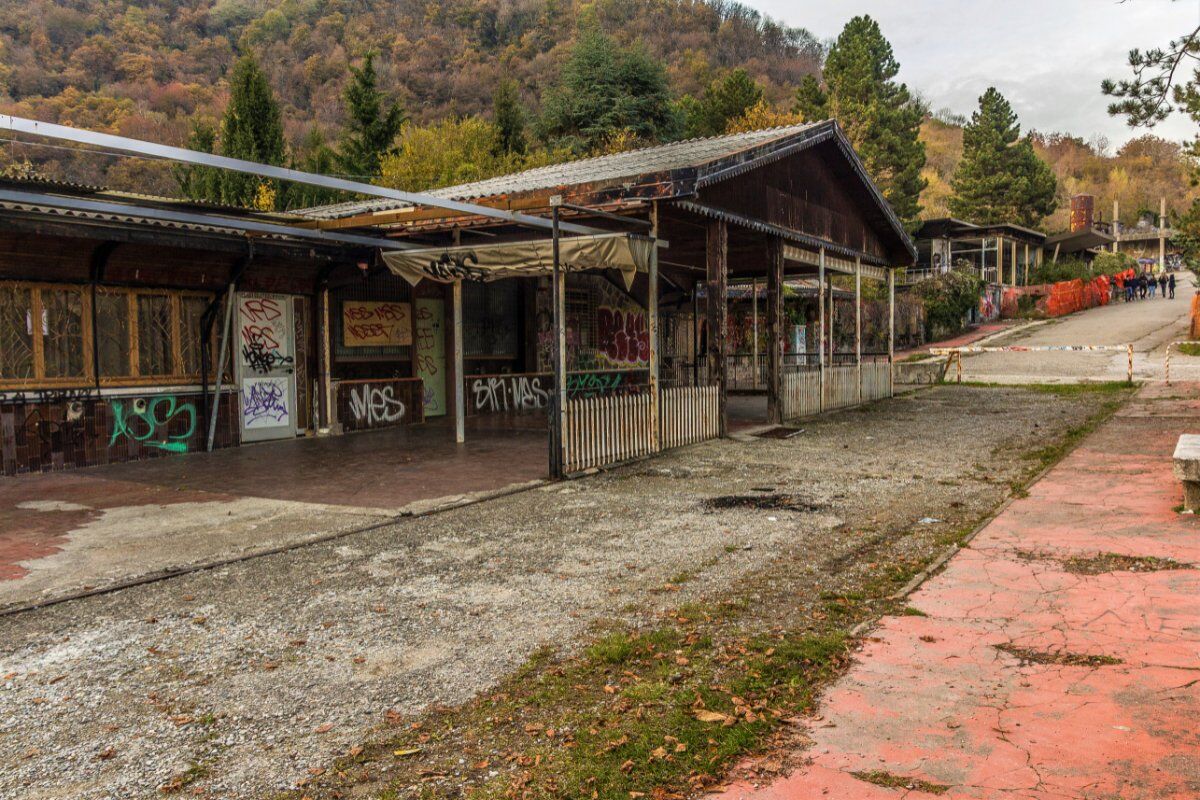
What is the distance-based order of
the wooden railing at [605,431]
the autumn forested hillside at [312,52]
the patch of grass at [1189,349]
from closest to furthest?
the wooden railing at [605,431], the patch of grass at [1189,349], the autumn forested hillside at [312,52]

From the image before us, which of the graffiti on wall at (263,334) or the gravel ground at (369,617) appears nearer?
the gravel ground at (369,617)

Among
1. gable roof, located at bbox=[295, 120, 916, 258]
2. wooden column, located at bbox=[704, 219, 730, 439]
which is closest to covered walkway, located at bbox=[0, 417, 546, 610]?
wooden column, located at bbox=[704, 219, 730, 439]

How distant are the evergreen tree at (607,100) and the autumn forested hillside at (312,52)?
20.5 feet

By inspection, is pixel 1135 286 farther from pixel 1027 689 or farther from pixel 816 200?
pixel 1027 689

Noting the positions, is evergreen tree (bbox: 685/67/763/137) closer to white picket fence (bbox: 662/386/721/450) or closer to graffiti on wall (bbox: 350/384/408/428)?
graffiti on wall (bbox: 350/384/408/428)

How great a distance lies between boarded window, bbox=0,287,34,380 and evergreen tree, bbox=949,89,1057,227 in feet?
177

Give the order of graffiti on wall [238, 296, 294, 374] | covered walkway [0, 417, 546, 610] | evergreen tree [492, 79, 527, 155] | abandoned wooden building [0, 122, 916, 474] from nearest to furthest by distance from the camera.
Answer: covered walkway [0, 417, 546, 610]
abandoned wooden building [0, 122, 916, 474]
graffiti on wall [238, 296, 294, 374]
evergreen tree [492, 79, 527, 155]

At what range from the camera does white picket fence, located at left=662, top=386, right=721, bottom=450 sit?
11.4 meters

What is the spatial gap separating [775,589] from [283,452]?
8360 mm

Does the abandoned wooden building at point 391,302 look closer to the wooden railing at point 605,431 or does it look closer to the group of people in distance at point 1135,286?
the wooden railing at point 605,431

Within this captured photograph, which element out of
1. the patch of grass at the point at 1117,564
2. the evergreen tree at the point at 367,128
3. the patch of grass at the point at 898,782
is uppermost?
the evergreen tree at the point at 367,128

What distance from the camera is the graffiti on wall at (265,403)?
1259 centimetres

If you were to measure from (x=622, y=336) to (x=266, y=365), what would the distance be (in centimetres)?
850

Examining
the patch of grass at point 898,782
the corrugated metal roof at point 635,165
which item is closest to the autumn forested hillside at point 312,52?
the corrugated metal roof at point 635,165
